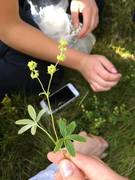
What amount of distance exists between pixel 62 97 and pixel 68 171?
91cm

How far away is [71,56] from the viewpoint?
1973 millimetres

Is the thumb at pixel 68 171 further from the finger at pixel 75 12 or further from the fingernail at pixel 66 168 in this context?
the finger at pixel 75 12

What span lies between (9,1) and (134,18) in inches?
30.1

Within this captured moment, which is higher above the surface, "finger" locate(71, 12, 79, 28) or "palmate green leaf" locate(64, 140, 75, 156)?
"palmate green leaf" locate(64, 140, 75, 156)

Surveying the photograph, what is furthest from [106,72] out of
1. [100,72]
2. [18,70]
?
[18,70]

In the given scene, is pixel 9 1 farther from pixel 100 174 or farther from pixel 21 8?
pixel 100 174

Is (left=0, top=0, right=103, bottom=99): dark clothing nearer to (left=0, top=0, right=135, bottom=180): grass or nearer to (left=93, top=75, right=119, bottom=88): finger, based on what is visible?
(left=0, top=0, right=135, bottom=180): grass

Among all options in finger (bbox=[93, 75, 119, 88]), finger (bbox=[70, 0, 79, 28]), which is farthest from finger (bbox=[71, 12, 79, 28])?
finger (bbox=[93, 75, 119, 88])

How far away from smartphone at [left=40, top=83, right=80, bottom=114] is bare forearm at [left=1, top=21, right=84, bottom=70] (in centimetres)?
21

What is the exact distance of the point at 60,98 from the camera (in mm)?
2158

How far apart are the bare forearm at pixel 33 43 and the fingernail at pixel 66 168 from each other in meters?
0.75

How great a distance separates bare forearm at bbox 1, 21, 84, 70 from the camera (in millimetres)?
1900

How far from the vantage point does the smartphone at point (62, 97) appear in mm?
2146

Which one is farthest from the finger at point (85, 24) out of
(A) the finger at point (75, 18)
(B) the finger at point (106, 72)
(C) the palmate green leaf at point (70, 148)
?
(C) the palmate green leaf at point (70, 148)
